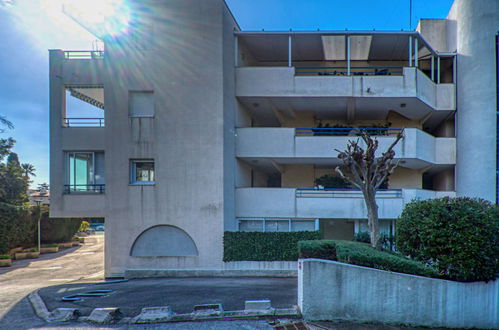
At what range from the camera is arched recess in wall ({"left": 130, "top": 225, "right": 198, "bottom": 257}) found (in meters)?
12.1

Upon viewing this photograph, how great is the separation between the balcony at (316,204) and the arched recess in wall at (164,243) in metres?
2.76

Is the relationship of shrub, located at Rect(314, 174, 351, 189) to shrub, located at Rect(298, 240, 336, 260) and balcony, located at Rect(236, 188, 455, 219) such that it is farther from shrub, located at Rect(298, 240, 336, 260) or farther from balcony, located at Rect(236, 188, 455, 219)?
shrub, located at Rect(298, 240, 336, 260)

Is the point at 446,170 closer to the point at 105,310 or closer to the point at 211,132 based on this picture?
the point at 211,132

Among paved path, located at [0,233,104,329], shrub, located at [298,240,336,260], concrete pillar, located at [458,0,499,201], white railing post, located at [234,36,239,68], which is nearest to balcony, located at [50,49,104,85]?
white railing post, located at [234,36,239,68]

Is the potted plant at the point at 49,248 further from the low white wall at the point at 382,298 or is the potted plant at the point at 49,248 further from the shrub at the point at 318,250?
the low white wall at the point at 382,298

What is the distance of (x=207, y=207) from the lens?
39.8 ft

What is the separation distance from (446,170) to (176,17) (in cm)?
1714

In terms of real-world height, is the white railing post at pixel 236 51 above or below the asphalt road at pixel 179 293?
above

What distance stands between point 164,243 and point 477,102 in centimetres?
1709

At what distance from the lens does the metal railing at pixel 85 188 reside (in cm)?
1278

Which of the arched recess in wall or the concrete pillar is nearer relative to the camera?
the arched recess in wall

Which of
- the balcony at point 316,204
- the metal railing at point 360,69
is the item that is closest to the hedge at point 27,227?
the balcony at point 316,204

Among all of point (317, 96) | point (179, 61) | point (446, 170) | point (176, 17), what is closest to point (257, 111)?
point (317, 96)

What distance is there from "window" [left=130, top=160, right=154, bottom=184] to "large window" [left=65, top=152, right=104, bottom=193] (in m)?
1.75
